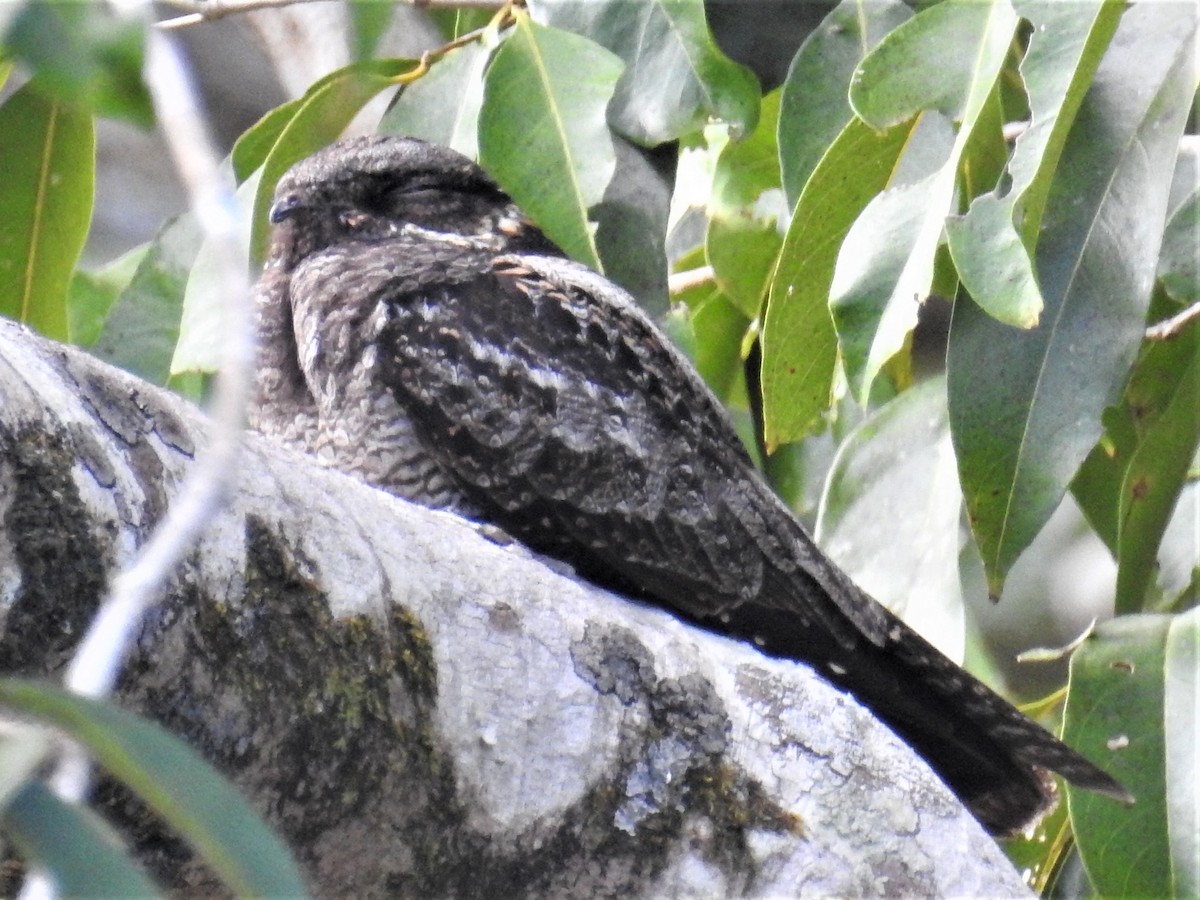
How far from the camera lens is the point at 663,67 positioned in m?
2.62

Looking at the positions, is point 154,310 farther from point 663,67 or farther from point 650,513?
point 650,513

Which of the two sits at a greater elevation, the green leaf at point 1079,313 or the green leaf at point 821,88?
the green leaf at point 821,88

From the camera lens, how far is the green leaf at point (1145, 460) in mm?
2643

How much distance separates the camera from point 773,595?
6.72ft

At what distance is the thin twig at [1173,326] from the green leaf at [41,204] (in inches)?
80.4

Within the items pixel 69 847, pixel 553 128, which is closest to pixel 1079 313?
pixel 553 128

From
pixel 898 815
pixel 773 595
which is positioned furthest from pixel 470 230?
pixel 898 815

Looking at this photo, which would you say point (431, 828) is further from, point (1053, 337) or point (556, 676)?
point (1053, 337)

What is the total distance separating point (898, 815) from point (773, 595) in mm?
439

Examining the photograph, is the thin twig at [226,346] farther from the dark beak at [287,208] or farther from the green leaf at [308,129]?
the green leaf at [308,129]

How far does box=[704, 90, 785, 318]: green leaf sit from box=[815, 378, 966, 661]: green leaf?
0.35 metres

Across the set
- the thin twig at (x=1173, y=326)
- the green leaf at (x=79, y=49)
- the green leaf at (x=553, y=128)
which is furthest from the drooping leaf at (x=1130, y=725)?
the green leaf at (x=79, y=49)

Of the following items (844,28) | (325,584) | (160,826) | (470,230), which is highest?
(844,28)

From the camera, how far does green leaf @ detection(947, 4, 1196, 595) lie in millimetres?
2350
